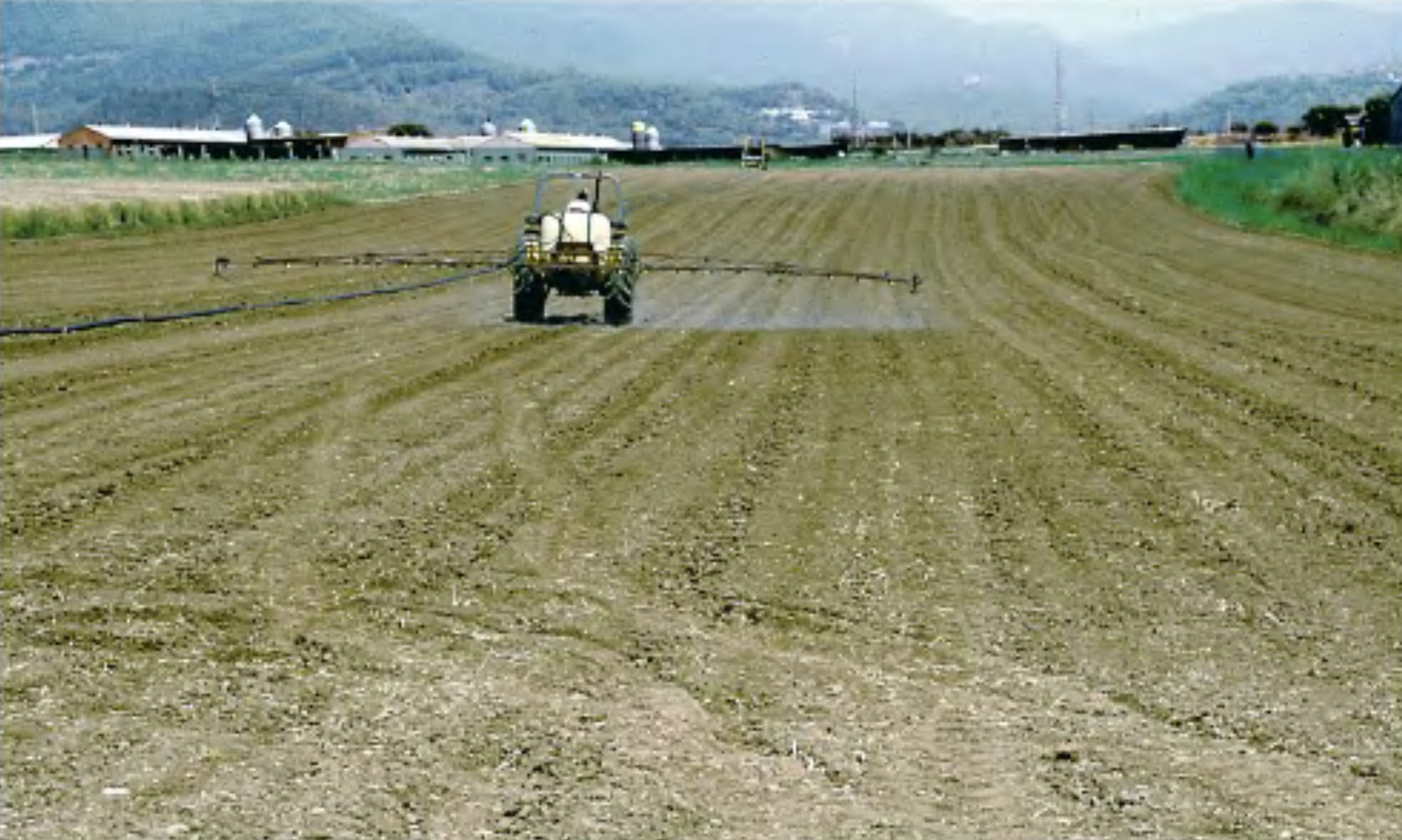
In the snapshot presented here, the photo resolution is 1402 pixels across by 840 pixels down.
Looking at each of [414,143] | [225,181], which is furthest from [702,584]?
[414,143]

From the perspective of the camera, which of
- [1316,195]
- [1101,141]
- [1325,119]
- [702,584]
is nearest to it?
[702,584]

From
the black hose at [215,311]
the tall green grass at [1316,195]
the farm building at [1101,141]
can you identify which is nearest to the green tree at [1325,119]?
the farm building at [1101,141]

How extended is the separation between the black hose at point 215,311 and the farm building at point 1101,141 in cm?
8289

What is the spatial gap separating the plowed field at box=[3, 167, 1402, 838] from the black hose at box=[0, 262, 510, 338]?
1.08ft

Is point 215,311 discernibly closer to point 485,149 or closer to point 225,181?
point 225,181

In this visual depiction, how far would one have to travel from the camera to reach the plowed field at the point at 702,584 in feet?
22.2

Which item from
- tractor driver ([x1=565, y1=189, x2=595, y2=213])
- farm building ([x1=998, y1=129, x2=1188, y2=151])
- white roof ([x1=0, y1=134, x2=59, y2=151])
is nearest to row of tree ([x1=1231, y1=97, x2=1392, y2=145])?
farm building ([x1=998, y1=129, x2=1188, y2=151])

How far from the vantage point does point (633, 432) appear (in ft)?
46.7

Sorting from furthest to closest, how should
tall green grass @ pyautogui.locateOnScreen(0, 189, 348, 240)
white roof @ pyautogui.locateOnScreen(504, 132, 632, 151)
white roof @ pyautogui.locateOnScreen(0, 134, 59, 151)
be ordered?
white roof @ pyautogui.locateOnScreen(0, 134, 59, 151) < white roof @ pyautogui.locateOnScreen(504, 132, 632, 151) < tall green grass @ pyautogui.locateOnScreen(0, 189, 348, 240)

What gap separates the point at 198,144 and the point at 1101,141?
77645 mm

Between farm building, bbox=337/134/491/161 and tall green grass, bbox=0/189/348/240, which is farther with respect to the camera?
farm building, bbox=337/134/491/161

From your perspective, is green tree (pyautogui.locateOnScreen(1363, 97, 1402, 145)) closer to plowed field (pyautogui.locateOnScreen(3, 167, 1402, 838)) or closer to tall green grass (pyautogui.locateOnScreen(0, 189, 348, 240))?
tall green grass (pyautogui.locateOnScreen(0, 189, 348, 240))

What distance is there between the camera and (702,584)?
379 inches

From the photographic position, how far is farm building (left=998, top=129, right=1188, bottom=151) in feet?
352
